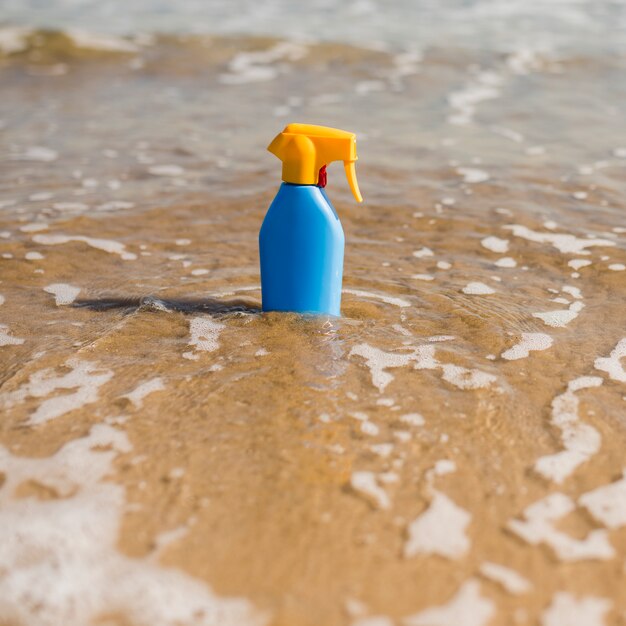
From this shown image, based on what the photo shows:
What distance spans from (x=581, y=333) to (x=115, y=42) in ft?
21.4

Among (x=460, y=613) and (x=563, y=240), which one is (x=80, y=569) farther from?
(x=563, y=240)

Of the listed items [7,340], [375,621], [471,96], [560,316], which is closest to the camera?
[375,621]

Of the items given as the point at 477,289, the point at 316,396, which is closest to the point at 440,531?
the point at 316,396

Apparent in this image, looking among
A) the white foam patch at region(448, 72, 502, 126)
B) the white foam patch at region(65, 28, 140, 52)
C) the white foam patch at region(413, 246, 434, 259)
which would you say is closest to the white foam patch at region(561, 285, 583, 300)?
the white foam patch at region(413, 246, 434, 259)

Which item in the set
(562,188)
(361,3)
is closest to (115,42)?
(361,3)

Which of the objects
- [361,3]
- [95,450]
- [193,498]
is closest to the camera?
[193,498]

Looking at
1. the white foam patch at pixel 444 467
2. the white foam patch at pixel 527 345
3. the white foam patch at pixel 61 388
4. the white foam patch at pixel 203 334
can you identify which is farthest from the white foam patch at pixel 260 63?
the white foam patch at pixel 444 467

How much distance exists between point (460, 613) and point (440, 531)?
22 centimetres

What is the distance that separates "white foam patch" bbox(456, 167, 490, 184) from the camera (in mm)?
4301

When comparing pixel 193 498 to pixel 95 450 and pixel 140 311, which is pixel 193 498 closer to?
pixel 95 450

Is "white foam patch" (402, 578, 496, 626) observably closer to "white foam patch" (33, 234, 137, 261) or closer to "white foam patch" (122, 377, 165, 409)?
"white foam patch" (122, 377, 165, 409)

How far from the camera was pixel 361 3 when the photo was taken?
10219 mm

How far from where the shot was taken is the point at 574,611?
4.95ft

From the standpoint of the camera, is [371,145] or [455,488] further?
[371,145]
